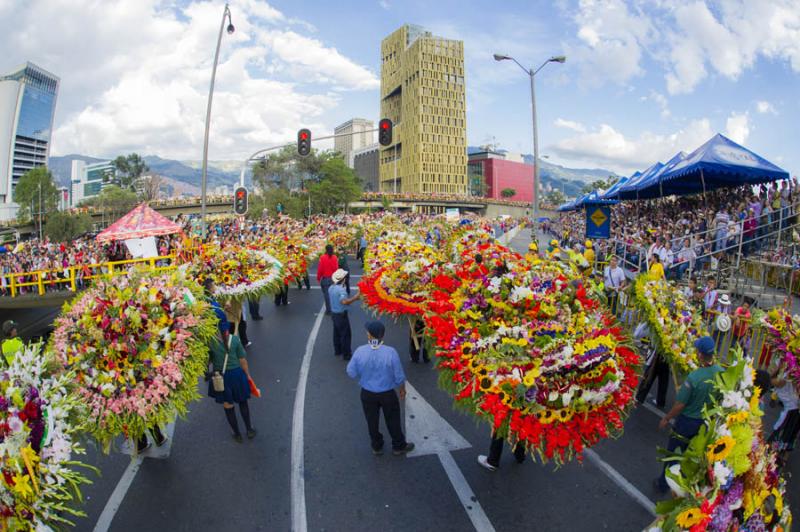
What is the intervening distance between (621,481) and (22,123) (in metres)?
164

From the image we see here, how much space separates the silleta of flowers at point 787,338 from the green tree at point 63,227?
62.0 metres

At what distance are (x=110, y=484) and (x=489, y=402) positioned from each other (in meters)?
4.06

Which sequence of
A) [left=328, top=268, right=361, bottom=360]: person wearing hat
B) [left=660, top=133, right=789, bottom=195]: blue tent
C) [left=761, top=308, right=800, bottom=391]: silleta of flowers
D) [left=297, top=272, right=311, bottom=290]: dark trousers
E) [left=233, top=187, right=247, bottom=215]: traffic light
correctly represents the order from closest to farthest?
[left=761, top=308, right=800, bottom=391]: silleta of flowers < [left=328, top=268, right=361, bottom=360]: person wearing hat < [left=660, top=133, right=789, bottom=195]: blue tent < [left=297, top=272, right=311, bottom=290]: dark trousers < [left=233, top=187, right=247, bottom=215]: traffic light

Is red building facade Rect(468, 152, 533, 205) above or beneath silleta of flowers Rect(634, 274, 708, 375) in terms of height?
above

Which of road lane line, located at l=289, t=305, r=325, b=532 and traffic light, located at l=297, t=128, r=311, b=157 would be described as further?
traffic light, located at l=297, t=128, r=311, b=157

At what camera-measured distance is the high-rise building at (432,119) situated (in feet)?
410

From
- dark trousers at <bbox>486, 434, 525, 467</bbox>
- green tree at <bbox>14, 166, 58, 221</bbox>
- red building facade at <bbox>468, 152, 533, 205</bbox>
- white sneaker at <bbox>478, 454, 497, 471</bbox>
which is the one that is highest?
red building facade at <bbox>468, 152, 533, 205</bbox>

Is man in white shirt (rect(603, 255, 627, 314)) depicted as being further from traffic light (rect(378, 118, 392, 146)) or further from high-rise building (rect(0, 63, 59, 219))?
high-rise building (rect(0, 63, 59, 219))

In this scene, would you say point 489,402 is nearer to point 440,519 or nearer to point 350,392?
point 440,519

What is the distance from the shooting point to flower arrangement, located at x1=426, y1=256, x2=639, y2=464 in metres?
3.82

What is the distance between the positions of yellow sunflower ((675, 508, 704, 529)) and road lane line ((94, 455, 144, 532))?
4.56 m

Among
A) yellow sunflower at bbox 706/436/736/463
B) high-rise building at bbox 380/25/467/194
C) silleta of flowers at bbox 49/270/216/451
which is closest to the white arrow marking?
yellow sunflower at bbox 706/436/736/463

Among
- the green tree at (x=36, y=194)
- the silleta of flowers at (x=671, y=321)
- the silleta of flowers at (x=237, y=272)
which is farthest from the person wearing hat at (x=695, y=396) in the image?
the green tree at (x=36, y=194)

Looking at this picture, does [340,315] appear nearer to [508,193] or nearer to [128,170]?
[128,170]
